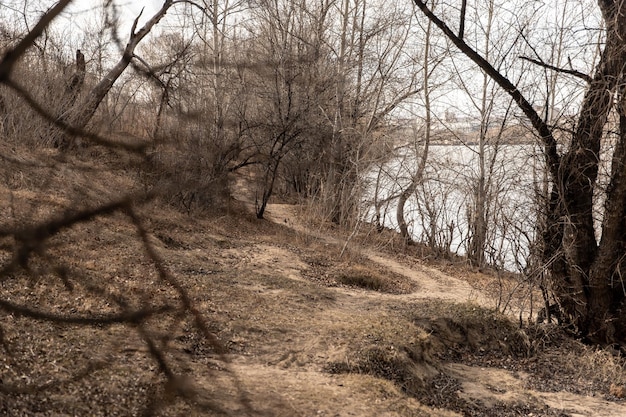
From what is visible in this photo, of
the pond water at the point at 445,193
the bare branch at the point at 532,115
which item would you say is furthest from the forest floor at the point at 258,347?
the pond water at the point at 445,193

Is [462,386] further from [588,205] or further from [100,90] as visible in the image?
[100,90]

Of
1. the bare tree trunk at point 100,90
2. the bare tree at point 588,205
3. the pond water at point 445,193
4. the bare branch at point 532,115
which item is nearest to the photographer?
the bare tree at point 588,205

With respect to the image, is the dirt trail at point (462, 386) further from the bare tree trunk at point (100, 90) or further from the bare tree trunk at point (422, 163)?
the bare tree trunk at point (422, 163)

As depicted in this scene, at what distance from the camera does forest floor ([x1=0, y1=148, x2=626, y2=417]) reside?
4.42m

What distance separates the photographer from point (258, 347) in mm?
5918

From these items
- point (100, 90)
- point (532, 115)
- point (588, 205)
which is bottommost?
point (588, 205)

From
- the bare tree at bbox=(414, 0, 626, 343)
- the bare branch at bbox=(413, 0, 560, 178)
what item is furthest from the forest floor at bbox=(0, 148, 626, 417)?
the bare branch at bbox=(413, 0, 560, 178)

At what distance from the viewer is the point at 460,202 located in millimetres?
15641

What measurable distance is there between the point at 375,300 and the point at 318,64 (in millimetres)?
10138

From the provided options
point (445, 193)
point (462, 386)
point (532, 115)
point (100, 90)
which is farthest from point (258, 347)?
point (445, 193)

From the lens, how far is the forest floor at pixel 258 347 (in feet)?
14.5

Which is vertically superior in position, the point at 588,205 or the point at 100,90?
the point at 100,90

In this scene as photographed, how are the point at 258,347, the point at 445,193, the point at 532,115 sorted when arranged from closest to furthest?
1. the point at 258,347
2. the point at 532,115
3. the point at 445,193

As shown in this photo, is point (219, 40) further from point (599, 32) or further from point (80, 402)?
point (80, 402)
